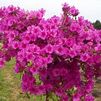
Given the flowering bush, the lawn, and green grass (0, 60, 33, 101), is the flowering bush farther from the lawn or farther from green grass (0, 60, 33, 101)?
green grass (0, 60, 33, 101)

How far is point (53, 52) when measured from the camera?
553 centimetres

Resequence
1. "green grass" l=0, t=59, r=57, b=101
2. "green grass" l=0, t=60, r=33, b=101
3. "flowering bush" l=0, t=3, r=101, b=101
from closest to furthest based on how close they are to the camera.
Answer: "flowering bush" l=0, t=3, r=101, b=101
"green grass" l=0, t=59, r=57, b=101
"green grass" l=0, t=60, r=33, b=101

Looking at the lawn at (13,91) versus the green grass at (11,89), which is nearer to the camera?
the lawn at (13,91)

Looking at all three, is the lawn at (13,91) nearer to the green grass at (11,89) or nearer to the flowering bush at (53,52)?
the green grass at (11,89)

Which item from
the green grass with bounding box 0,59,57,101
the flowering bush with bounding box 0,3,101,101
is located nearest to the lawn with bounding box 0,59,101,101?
the green grass with bounding box 0,59,57,101

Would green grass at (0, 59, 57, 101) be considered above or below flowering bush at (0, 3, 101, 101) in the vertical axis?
below

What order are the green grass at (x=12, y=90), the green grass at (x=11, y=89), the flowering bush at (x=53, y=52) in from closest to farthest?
1. the flowering bush at (x=53, y=52)
2. the green grass at (x=12, y=90)
3. the green grass at (x=11, y=89)

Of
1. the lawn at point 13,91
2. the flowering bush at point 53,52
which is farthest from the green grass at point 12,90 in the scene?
the flowering bush at point 53,52

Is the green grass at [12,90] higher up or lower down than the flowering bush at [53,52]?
lower down

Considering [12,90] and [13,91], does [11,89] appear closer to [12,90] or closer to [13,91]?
[12,90]

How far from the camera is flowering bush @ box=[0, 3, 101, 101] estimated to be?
5504 millimetres

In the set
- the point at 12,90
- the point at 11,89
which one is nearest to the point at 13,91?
the point at 12,90

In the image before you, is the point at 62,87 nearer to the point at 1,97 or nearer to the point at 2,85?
the point at 1,97

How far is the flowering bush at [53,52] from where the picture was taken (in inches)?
217
